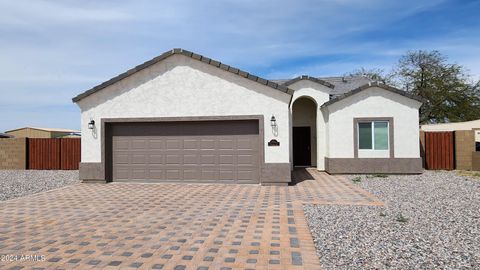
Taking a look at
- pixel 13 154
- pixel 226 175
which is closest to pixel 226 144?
pixel 226 175

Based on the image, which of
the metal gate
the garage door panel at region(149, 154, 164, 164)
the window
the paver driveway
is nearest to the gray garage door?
the garage door panel at region(149, 154, 164, 164)

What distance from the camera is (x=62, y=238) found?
5574 millimetres

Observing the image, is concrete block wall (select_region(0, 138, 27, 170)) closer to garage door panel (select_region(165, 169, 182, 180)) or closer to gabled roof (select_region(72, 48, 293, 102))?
gabled roof (select_region(72, 48, 293, 102))

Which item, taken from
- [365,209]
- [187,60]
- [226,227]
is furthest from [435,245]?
[187,60]

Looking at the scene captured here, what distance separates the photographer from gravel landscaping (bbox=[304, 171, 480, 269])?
14.6 feet

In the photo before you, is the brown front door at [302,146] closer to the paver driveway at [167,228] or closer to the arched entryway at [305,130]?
the arched entryway at [305,130]

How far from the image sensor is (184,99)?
11.9 meters

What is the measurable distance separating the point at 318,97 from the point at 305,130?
8.31 feet

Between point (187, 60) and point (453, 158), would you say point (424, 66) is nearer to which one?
point (453, 158)

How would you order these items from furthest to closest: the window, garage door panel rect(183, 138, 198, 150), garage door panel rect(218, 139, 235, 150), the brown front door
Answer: the brown front door → the window → garage door panel rect(183, 138, 198, 150) → garage door panel rect(218, 139, 235, 150)

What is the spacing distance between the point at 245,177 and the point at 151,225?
5681 millimetres

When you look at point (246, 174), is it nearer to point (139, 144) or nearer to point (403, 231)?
point (139, 144)

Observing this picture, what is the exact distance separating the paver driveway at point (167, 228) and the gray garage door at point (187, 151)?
1.51 metres

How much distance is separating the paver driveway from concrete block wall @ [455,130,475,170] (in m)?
8.91
